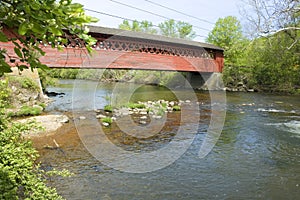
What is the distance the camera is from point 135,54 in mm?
20297

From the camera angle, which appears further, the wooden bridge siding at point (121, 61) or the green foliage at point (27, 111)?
the wooden bridge siding at point (121, 61)

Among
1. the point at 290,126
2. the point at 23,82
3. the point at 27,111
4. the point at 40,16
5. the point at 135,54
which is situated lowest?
the point at 290,126

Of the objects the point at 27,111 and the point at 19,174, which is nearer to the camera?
the point at 19,174

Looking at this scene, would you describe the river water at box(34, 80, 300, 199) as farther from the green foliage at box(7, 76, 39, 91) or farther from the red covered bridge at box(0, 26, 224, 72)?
the red covered bridge at box(0, 26, 224, 72)

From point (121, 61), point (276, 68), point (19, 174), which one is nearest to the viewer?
point (19, 174)

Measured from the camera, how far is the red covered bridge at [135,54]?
16328mm

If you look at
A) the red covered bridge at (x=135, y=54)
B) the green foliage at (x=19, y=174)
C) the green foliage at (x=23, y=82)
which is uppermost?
the red covered bridge at (x=135, y=54)

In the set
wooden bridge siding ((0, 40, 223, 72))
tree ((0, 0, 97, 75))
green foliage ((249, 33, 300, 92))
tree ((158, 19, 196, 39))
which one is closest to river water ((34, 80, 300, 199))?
tree ((0, 0, 97, 75))

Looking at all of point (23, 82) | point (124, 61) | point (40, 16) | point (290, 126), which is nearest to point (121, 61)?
point (124, 61)

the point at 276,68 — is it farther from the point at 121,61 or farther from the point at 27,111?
the point at 27,111

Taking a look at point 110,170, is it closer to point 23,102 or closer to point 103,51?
point 23,102

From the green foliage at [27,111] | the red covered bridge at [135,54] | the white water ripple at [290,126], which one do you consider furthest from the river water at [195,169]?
the red covered bridge at [135,54]

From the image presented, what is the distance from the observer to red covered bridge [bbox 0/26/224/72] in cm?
1633

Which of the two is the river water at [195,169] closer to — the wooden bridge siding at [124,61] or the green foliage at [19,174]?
the green foliage at [19,174]
